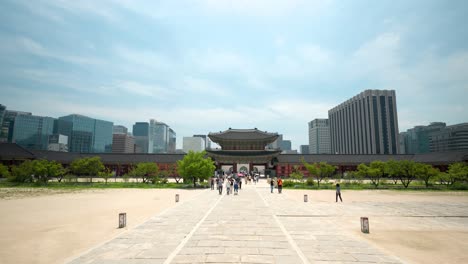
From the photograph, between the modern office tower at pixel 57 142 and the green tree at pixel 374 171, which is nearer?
the green tree at pixel 374 171

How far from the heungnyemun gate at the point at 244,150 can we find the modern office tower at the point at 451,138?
10902cm

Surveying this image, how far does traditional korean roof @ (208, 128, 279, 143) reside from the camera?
188 feet

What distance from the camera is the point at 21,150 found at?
1951 inches

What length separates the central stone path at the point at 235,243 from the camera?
703 centimetres

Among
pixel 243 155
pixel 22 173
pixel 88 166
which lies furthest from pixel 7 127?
pixel 243 155

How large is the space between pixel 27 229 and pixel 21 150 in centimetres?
5235

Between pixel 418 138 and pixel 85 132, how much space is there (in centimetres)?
22232

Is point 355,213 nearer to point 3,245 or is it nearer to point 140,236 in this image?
point 140,236

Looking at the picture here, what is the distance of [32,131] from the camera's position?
139625 millimetres

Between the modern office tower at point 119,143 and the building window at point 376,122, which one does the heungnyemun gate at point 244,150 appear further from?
the modern office tower at point 119,143

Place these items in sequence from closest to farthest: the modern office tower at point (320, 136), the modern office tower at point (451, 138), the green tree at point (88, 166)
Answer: the green tree at point (88, 166)
the modern office tower at point (451, 138)
the modern office tower at point (320, 136)

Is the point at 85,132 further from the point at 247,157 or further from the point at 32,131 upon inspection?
the point at 247,157

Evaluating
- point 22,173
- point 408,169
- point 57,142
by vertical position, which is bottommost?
point 22,173

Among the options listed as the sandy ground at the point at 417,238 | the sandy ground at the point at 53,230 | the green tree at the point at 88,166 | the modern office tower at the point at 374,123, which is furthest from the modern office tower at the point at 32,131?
the modern office tower at the point at 374,123
